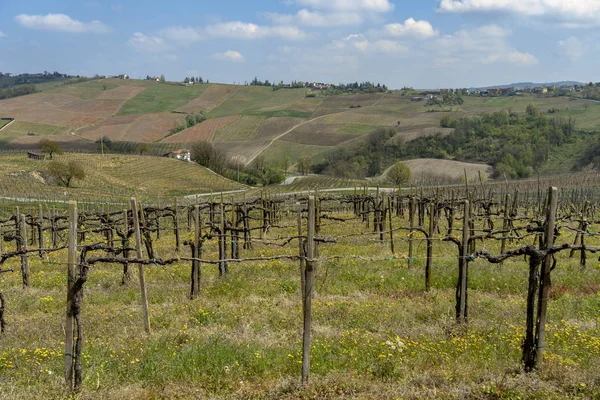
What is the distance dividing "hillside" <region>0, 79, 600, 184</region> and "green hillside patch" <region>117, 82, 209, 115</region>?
308mm

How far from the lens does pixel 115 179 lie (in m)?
66.4

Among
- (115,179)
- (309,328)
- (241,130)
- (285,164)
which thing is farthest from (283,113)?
(309,328)

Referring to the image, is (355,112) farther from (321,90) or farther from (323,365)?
(323,365)

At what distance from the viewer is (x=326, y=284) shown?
12031 millimetres

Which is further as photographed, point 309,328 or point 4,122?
point 4,122

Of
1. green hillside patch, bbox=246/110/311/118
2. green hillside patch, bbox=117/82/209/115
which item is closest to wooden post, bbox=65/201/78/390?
green hillside patch, bbox=246/110/311/118

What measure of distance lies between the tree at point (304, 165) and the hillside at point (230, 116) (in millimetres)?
4553

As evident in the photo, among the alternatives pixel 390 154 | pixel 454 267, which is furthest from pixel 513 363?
pixel 390 154

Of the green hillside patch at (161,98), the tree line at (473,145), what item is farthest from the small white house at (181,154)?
the green hillside patch at (161,98)

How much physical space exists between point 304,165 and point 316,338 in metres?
82.4

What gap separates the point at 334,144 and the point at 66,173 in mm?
61490

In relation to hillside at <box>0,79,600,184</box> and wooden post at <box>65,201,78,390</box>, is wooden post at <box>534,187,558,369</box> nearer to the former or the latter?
wooden post at <box>65,201,78,390</box>

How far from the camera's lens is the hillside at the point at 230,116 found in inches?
3989

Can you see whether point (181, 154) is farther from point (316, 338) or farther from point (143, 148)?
point (316, 338)
